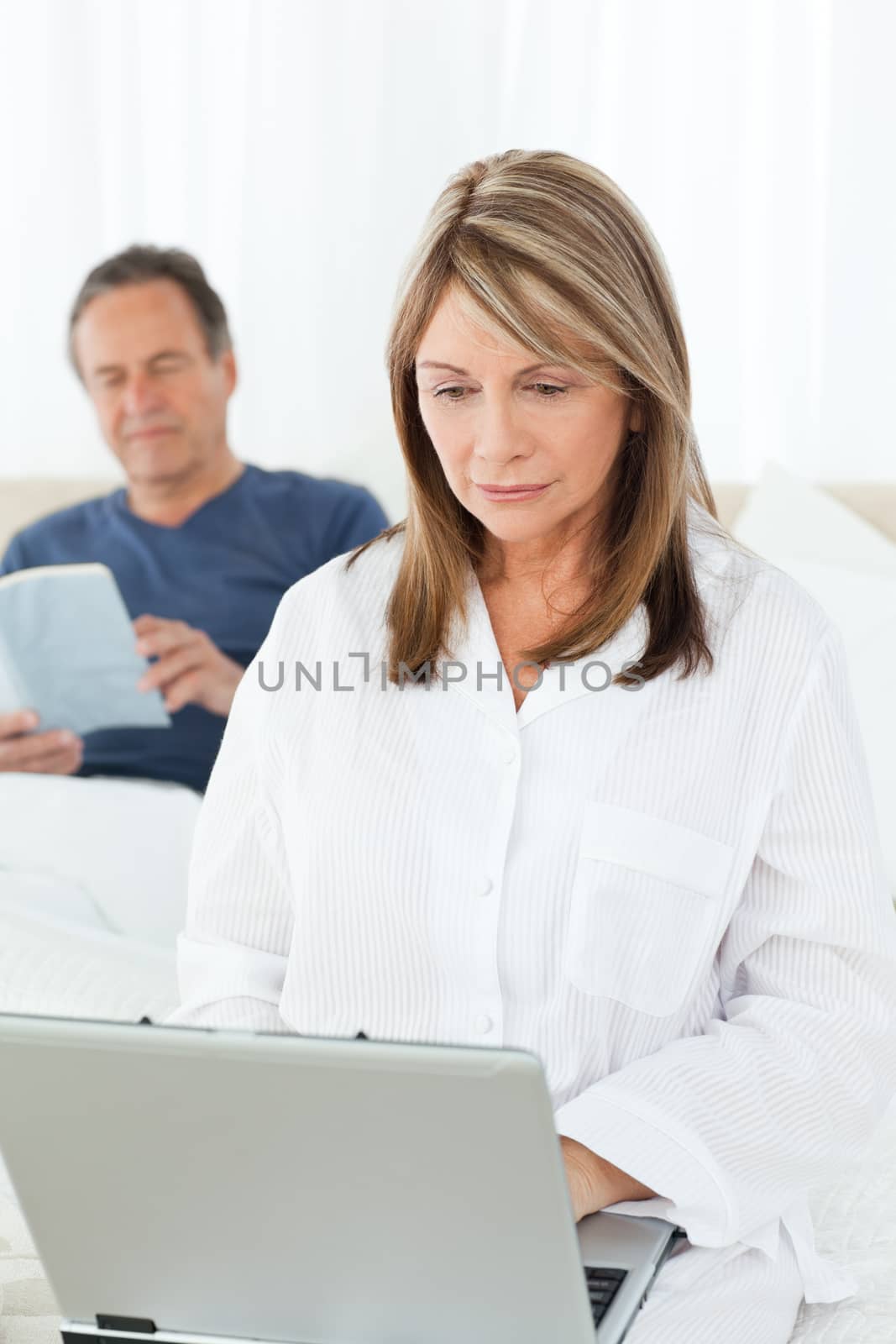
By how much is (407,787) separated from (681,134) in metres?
1.54

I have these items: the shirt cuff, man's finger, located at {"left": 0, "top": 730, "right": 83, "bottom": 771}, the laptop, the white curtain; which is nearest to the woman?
the shirt cuff

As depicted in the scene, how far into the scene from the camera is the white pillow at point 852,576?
6.22 ft

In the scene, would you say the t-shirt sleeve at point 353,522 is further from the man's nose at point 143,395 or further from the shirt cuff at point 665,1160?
the shirt cuff at point 665,1160

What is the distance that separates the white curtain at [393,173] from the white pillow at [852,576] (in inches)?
6.9

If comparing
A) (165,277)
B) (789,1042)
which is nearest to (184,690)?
(165,277)

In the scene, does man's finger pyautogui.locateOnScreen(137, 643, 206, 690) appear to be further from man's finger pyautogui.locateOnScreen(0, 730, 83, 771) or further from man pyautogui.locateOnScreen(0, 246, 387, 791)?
man's finger pyautogui.locateOnScreen(0, 730, 83, 771)

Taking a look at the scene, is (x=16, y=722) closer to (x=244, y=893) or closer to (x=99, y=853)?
(x=99, y=853)

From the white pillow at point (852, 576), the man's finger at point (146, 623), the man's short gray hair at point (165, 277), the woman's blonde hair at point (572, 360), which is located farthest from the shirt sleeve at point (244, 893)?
the man's short gray hair at point (165, 277)

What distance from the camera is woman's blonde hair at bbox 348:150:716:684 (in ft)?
3.48

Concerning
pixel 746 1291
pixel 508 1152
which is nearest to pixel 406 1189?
pixel 508 1152

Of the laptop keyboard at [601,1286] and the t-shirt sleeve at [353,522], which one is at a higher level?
the t-shirt sleeve at [353,522]

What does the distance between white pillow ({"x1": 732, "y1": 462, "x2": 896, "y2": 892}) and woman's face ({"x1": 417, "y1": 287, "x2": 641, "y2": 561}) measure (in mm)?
710

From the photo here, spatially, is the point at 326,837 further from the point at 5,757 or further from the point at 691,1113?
the point at 5,757

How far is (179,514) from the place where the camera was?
8.35ft
